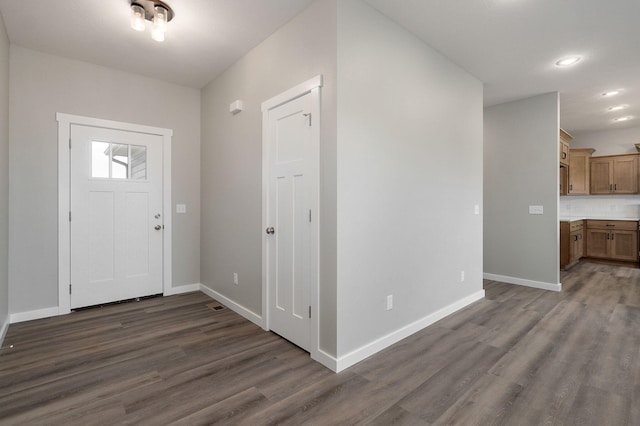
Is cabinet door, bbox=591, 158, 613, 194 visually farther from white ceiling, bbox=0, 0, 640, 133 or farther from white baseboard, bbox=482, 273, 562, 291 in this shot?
white baseboard, bbox=482, 273, 562, 291

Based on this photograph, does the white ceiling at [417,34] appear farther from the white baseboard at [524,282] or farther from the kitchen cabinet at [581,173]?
the kitchen cabinet at [581,173]

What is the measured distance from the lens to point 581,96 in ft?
14.8

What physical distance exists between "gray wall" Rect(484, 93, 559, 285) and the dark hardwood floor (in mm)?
1256

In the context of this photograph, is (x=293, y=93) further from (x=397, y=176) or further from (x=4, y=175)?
(x=4, y=175)

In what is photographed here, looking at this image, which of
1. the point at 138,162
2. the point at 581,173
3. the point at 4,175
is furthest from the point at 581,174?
the point at 4,175

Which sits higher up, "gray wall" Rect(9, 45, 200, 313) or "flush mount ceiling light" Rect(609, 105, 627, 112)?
"flush mount ceiling light" Rect(609, 105, 627, 112)

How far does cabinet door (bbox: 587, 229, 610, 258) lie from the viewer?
20.5 ft

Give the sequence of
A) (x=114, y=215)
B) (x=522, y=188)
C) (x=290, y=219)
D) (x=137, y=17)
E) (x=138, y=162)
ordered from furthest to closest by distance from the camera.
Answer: (x=522, y=188), (x=138, y=162), (x=114, y=215), (x=290, y=219), (x=137, y=17)

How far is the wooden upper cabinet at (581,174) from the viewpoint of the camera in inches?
256

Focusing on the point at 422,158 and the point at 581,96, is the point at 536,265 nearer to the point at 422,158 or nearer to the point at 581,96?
the point at 581,96

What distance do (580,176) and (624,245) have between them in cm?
152

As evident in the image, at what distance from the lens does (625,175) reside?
6.20 meters

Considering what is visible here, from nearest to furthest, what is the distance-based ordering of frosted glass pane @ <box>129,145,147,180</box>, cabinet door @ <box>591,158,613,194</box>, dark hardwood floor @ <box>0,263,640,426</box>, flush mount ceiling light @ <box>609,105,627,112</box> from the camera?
dark hardwood floor @ <box>0,263,640,426</box>, frosted glass pane @ <box>129,145,147,180</box>, flush mount ceiling light @ <box>609,105,627,112</box>, cabinet door @ <box>591,158,613,194</box>

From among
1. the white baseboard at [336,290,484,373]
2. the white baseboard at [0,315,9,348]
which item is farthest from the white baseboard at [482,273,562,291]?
the white baseboard at [0,315,9,348]
